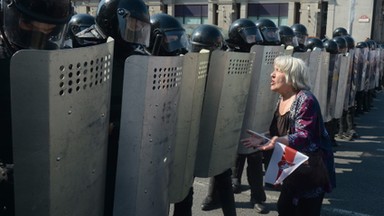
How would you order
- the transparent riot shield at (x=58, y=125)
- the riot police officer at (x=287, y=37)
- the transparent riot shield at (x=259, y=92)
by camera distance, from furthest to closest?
the riot police officer at (x=287, y=37)
the transparent riot shield at (x=259, y=92)
the transparent riot shield at (x=58, y=125)

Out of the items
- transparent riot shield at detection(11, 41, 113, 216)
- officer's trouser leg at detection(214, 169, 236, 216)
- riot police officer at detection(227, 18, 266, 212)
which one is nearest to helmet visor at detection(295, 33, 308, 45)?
riot police officer at detection(227, 18, 266, 212)

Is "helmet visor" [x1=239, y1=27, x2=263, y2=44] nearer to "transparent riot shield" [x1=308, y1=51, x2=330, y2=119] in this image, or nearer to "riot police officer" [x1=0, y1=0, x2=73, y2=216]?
"transparent riot shield" [x1=308, y1=51, x2=330, y2=119]

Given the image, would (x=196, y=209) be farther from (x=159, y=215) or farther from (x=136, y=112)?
(x=136, y=112)

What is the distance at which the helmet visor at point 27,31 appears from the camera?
205cm

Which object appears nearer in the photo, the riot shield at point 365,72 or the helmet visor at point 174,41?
the helmet visor at point 174,41

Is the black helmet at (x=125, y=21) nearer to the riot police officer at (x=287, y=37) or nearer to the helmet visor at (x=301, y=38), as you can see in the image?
the riot police officer at (x=287, y=37)

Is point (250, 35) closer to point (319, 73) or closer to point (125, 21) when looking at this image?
point (319, 73)

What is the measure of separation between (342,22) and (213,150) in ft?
120

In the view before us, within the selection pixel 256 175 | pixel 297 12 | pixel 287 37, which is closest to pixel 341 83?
pixel 287 37

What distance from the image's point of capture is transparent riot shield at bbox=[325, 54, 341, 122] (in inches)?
275

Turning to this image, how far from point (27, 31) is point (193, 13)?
45067mm

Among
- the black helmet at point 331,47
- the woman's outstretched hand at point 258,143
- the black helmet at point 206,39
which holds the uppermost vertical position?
the black helmet at point 206,39

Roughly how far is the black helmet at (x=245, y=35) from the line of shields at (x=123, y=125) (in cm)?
144

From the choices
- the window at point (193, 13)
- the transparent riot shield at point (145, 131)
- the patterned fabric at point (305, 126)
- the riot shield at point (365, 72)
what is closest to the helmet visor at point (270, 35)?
the patterned fabric at point (305, 126)
